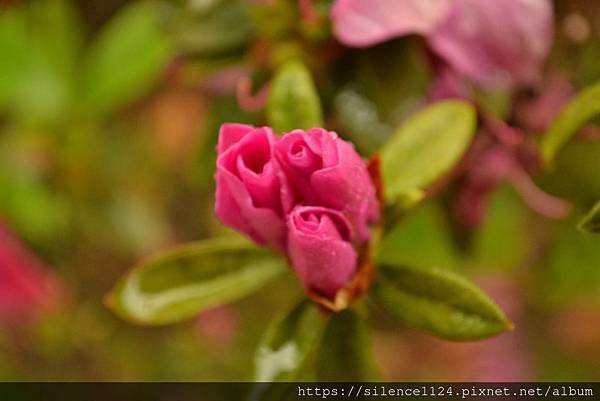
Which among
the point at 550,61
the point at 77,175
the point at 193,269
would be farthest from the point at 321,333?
the point at 77,175

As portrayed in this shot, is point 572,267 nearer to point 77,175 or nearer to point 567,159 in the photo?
point 567,159

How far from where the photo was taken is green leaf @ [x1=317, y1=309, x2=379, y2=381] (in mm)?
499

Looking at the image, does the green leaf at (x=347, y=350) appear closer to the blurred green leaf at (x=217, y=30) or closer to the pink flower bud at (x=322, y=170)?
the pink flower bud at (x=322, y=170)

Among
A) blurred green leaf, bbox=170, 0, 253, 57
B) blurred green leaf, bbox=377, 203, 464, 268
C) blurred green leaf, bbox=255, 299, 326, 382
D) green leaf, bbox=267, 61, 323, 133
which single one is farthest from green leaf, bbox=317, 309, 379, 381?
blurred green leaf, bbox=377, 203, 464, 268

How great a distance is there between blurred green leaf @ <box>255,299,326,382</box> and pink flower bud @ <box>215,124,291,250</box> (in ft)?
0.21

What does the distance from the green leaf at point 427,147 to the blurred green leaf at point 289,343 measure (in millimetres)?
83

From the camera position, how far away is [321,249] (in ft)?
1.41

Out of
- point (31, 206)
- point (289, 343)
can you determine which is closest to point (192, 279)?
point (289, 343)

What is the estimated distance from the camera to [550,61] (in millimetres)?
609

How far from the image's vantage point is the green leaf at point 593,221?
419mm

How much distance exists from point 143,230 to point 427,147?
0.62 m

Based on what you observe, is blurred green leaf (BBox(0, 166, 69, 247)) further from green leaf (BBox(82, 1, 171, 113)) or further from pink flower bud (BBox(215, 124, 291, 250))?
pink flower bud (BBox(215, 124, 291, 250))

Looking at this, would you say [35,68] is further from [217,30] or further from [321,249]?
[321,249]

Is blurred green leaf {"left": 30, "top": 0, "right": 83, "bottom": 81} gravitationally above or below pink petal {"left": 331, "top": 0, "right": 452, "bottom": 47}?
below
